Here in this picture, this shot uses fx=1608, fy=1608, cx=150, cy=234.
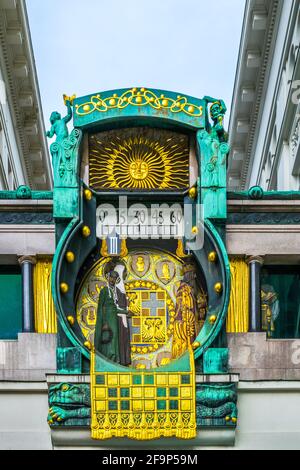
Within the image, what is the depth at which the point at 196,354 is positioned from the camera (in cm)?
3127

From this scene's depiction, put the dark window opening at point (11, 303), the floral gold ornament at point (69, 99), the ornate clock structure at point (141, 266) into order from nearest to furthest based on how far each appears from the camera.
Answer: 1. the ornate clock structure at point (141, 266)
2. the floral gold ornament at point (69, 99)
3. the dark window opening at point (11, 303)

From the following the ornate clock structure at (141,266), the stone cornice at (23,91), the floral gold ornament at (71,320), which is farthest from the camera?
the stone cornice at (23,91)

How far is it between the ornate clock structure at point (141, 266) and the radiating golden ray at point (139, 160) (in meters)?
0.02

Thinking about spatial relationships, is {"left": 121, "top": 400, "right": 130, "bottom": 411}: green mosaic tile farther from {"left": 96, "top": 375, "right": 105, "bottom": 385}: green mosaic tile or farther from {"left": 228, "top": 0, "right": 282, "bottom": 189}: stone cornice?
{"left": 228, "top": 0, "right": 282, "bottom": 189}: stone cornice

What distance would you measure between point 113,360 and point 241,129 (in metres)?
22.3

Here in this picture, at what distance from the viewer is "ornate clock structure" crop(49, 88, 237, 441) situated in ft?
101

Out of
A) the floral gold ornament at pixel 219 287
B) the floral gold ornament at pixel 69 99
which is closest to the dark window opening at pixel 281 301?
the floral gold ornament at pixel 219 287

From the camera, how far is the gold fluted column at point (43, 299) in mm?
31844

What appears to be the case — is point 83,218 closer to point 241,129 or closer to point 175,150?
point 175,150

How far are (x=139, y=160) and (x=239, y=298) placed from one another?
352 cm

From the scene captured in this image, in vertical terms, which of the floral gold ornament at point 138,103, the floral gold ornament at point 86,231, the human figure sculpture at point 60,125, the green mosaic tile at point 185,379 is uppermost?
the floral gold ornament at point 138,103

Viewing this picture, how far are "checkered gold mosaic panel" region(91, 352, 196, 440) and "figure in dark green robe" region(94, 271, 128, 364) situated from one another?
34.6 inches

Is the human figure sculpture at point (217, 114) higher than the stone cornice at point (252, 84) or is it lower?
lower

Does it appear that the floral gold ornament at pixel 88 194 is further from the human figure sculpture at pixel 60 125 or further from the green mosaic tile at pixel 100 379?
the green mosaic tile at pixel 100 379
